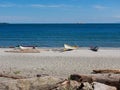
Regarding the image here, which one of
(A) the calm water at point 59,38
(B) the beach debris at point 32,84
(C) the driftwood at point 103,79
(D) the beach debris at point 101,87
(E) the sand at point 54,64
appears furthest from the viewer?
(A) the calm water at point 59,38

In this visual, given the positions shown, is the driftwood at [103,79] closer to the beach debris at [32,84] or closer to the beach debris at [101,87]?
the beach debris at [101,87]

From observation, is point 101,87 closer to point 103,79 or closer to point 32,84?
point 103,79

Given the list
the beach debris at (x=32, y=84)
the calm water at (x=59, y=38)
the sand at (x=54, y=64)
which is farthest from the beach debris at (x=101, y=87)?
the calm water at (x=59, y=38)

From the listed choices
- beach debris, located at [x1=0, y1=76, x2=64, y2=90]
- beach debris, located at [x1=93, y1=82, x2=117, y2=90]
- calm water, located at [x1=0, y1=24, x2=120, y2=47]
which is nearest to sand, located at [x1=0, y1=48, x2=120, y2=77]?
beach debris, located at [x1=0, y1=76, x2=64, y2=90]

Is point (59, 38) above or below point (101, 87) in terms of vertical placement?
below

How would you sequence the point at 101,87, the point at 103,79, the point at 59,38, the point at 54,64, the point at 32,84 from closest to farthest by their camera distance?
1. the point at 101,87
2. the point at 32,84
3. the point at 103,79
4. the point at 54,64
5. the point at 59,38

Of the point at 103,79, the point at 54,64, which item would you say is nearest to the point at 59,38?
the point at 54,64

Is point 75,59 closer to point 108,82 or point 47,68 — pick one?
point 47,68

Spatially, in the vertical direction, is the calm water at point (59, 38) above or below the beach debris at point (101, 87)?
below

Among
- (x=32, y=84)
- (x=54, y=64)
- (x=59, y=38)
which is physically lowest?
(x=59, y=38)

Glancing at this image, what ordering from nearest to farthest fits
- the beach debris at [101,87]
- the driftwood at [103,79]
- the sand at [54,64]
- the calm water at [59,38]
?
1. the beach debris at [101,87]
2. the driftwood at [103,79]
3. the sand at [54,64]
4. the calm water at [59,38]

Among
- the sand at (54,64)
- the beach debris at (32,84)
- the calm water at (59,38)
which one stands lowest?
the calm water at (59,38)

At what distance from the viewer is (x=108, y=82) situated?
12609 mm

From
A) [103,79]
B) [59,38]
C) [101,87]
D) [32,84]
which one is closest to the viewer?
[101,87]
